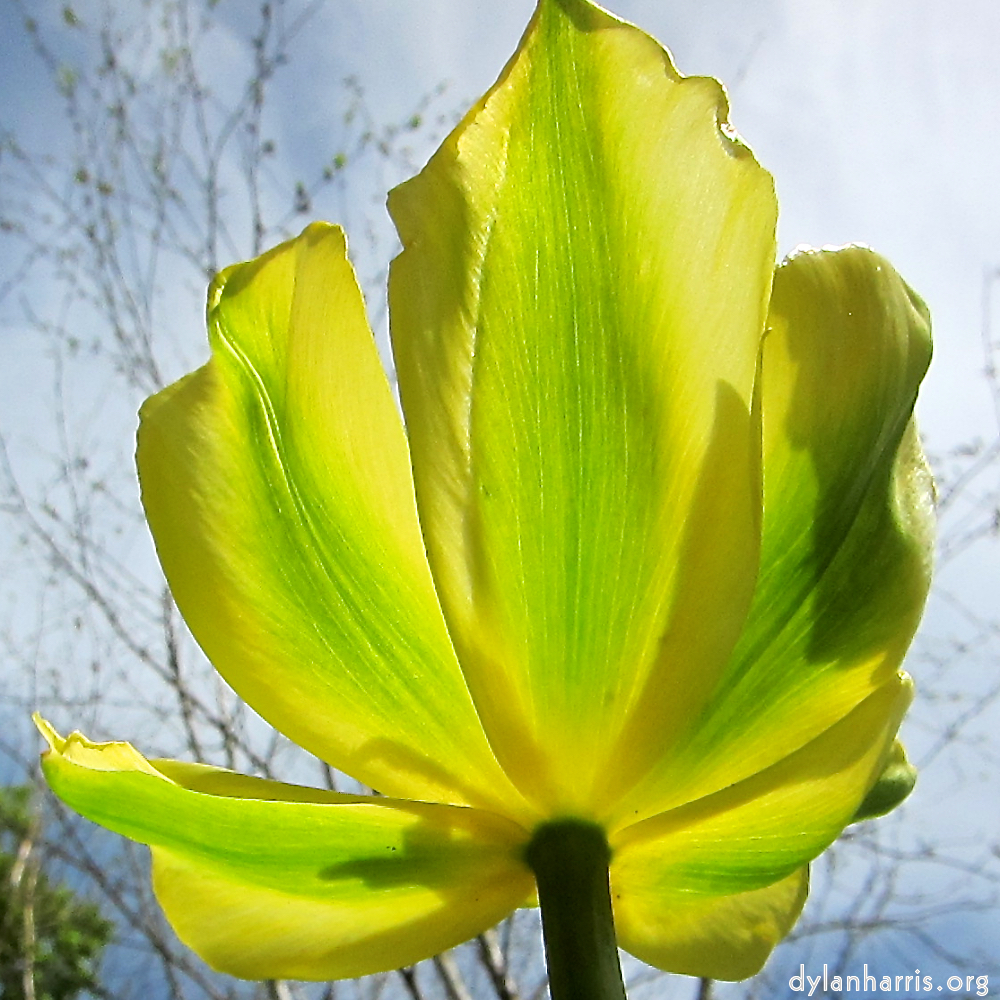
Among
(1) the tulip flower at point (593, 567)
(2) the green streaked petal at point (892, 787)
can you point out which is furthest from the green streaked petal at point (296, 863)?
(2) the green streaked petal at point (892, 787)

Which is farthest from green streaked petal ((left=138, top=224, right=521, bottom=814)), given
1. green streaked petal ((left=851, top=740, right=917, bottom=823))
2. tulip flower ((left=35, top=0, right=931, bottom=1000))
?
green streaked petal ((left=851, top=740, right=917, bottom=823))

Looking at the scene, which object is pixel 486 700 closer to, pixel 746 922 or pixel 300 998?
pixel 746 922

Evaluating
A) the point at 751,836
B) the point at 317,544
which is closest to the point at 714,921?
the point at 751,836

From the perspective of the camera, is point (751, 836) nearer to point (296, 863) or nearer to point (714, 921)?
point (714, 921)

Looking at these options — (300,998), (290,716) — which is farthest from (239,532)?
(300,998)

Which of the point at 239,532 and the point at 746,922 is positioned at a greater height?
the point at 239,532

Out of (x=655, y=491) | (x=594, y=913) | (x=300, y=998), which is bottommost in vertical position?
(x=594, y=913)
